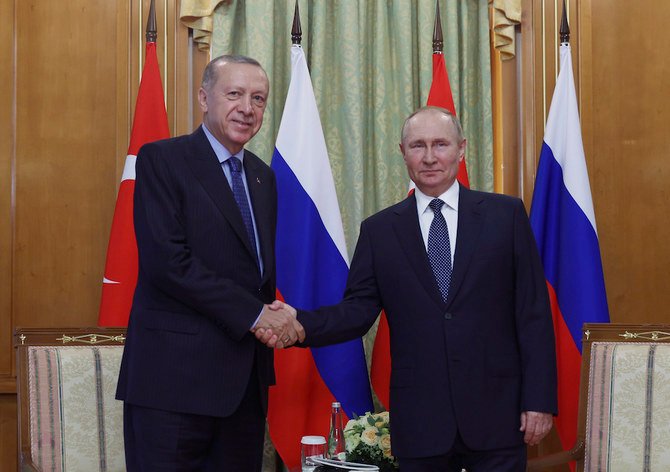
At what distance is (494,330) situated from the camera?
259cm

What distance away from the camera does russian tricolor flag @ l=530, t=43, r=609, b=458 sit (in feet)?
12.1

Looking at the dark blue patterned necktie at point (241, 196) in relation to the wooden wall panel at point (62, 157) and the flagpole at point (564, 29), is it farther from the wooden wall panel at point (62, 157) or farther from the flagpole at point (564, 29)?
the flagpole at point (564, 29)

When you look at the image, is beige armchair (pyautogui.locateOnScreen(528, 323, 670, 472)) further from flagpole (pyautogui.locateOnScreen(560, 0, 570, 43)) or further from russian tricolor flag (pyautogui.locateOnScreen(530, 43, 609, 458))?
flagpole (pyautogui.locateOnScreen(560, 0, 570, 43))

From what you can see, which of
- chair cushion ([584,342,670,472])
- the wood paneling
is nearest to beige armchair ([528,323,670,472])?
chair cushion ([584,342,670,472])

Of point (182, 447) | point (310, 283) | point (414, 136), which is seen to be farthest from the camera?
point (310, 283)

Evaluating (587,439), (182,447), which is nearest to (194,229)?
(182,447)

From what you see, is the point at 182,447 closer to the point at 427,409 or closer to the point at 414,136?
the point at 427,409

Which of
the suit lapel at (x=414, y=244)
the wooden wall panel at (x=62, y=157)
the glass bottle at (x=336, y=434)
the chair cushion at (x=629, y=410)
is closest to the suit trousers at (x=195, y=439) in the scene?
the suit lapel at (x=414, y=244)

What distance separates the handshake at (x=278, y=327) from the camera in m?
2.54

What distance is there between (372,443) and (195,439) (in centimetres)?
77

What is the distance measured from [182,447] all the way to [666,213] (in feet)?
9.50

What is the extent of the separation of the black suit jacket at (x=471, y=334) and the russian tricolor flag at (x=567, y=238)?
1144 mm

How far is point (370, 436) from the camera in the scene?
117 inches

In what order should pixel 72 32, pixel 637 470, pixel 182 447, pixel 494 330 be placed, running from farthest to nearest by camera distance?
pixel 72 32 < pixel 637 470 < pixel 494 330 < pixel 182 447
